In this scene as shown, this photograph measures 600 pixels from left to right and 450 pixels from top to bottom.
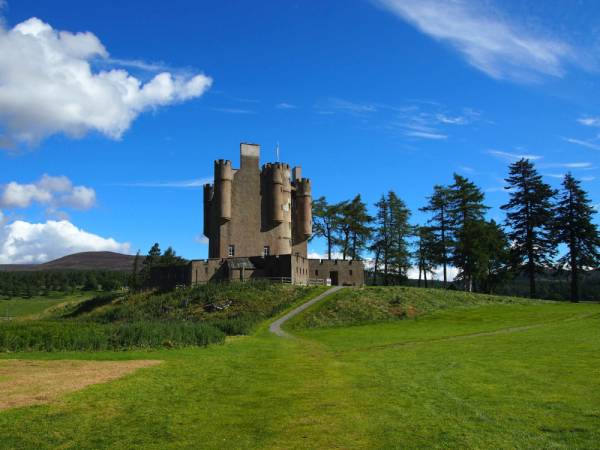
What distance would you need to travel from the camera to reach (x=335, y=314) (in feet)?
134

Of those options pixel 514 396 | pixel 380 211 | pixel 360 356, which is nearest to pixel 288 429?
pixel 514 396

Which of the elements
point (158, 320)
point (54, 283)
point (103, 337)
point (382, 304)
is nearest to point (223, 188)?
point (158, 320)

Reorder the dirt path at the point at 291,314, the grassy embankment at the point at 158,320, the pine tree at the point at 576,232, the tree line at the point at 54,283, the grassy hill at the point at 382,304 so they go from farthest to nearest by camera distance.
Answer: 1. the tree line at the point at 54,283
2. the pine tree at the point at 576,232
3. the grassy hill at the point at 382,304
4. the dirt path at the point at 291,314
5. the grassy embankment at the point at 158,320

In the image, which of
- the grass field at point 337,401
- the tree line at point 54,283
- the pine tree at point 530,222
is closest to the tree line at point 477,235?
the pine tree at point 530,222

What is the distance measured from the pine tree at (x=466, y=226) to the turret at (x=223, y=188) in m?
26.1

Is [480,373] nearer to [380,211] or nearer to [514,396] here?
[514,396]

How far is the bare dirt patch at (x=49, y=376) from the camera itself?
532 inches

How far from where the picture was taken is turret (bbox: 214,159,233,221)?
2318 inches

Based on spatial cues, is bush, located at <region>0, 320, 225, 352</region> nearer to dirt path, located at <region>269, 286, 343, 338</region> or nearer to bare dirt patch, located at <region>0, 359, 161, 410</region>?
bare dirt patch, located at <region>0, 359, 161, 410</region>

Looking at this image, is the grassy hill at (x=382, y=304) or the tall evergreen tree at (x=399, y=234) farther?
the tall evergreen tree at (x=399, y=234)

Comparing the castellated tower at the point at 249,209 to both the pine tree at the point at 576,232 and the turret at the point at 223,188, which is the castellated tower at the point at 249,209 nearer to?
the turret at the point at 223,188

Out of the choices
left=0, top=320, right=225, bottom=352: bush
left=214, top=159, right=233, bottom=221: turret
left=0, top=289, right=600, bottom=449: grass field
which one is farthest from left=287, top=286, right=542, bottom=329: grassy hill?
left=214, top=159, right=233, bottom=221: turret

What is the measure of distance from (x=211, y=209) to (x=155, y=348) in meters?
37.4

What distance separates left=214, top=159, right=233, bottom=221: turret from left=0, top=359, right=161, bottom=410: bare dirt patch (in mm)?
39032
